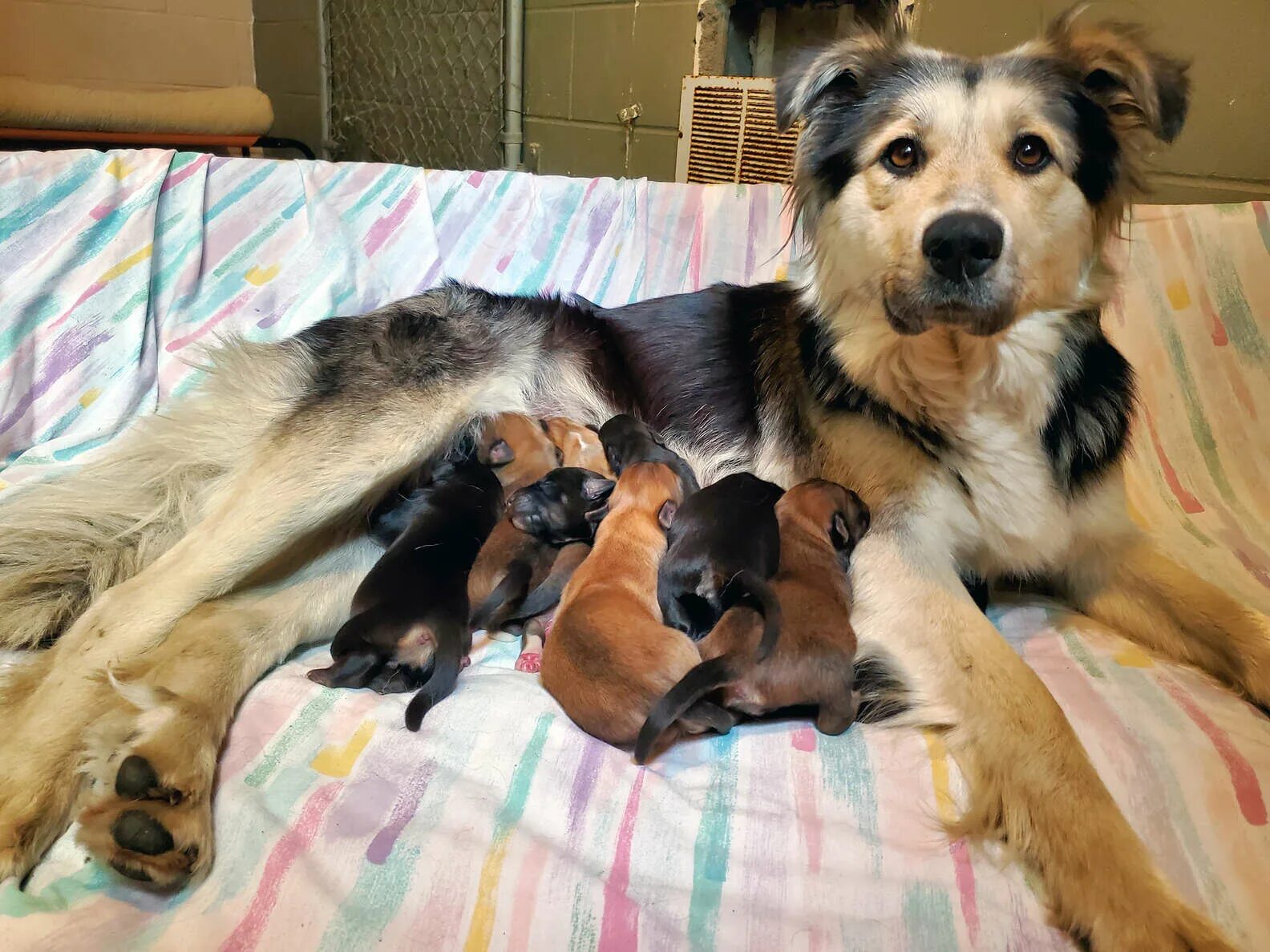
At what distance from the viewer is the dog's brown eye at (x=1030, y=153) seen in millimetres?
1604

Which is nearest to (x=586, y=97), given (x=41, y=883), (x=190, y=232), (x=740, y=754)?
(x=190, y=232)

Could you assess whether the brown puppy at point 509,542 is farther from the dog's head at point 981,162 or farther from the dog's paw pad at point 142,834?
the dog's head at point 981,162

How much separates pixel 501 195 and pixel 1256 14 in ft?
7.84

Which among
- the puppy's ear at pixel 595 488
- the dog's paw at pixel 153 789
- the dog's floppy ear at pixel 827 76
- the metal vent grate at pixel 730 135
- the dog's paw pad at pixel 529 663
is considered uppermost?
the dog's floppy ear at pixel 827 76

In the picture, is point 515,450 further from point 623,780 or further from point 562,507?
point 623,780

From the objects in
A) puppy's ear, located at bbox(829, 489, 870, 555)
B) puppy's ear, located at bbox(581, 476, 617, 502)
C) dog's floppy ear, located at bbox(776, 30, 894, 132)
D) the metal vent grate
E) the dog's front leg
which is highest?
dog's floppy ear, located at bbox(776, 30, 894, 132)

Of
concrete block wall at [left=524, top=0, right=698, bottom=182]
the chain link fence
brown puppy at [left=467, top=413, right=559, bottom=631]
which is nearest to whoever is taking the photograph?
brown puppy at [left=467, top=413, right=559, bottom=631]

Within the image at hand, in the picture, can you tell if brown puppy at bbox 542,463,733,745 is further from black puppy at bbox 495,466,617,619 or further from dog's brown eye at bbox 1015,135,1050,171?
dog's brown eye at bbox 1015,135,1050,171

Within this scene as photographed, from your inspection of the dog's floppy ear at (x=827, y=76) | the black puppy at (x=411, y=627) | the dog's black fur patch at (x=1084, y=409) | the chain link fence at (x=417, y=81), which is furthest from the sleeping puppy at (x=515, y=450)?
the chain link fence at (x=417, y=81)

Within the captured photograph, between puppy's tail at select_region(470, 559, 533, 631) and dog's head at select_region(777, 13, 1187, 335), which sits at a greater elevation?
dog's head at select_region(777, 13, 1187, 335)

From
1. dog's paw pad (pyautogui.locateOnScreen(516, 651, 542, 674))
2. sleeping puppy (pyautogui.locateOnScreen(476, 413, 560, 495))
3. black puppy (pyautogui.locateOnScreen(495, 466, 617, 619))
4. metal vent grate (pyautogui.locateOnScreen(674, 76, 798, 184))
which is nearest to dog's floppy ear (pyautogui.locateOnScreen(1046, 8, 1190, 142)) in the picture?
black puppy (pyautogui.locateOnScreen(495, 466, 617, 619))

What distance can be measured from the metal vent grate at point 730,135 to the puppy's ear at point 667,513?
2.02 m

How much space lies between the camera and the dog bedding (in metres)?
1.12

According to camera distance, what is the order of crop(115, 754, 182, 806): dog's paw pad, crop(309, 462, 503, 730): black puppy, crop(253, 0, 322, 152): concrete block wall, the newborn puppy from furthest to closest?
crop(253, 0, 322, 152): concrete block wall < crop(309, 462, 503, 730): black puppy < the newborn puppy < crop(115, 754, 182, 806): dog's paw pad
